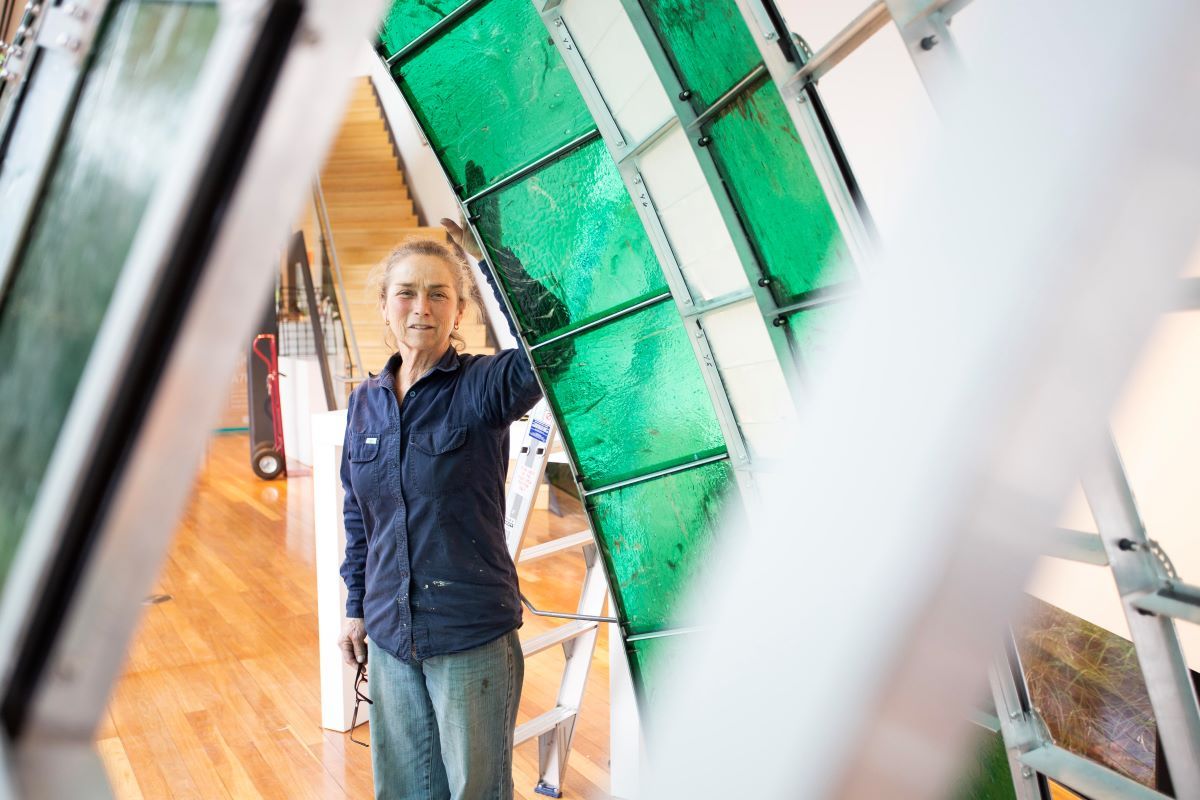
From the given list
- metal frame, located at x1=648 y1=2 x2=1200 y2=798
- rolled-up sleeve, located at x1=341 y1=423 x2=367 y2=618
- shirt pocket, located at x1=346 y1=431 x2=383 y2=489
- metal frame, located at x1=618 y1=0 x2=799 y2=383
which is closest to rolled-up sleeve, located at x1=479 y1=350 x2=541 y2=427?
shirt pocket, located at x1=346 y1=431 x2=383 y2=489

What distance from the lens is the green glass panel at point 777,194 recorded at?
7.35 ft

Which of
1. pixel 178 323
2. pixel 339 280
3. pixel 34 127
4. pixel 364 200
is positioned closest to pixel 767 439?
pixel 34 127

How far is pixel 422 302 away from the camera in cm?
234

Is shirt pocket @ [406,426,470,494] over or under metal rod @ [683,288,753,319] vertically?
under

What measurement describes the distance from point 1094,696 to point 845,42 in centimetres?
158

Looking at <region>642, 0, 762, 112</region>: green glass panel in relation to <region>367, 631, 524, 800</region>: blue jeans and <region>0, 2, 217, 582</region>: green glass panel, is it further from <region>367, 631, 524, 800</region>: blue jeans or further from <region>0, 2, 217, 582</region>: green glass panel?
<region>0, 2, 217, 582</region>: green glass panel

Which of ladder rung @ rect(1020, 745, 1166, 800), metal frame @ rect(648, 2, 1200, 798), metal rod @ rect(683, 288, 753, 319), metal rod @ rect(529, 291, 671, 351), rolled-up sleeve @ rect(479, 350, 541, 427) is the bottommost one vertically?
ladder rung @ rect(1020, 745, 1166, 800)

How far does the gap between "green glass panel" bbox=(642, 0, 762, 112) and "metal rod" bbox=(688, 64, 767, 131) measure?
0.06 ft

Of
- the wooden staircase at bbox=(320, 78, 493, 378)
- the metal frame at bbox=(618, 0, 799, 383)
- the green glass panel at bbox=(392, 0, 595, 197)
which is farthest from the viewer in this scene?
the wooden staircase at bbox=(320, 78, 493, 378)

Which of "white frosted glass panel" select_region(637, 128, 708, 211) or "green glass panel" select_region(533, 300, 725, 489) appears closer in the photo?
"white frosted glass panel" select_region(637, 128, 708, 211)

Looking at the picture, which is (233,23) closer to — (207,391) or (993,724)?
(207,391)

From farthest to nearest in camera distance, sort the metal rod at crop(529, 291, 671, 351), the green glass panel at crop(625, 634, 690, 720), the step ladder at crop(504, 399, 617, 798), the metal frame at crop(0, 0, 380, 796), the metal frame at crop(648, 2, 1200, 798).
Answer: the step ladder at crop(504, 399, 617, 798) < the green glass panel at crop(625, 634, 690, 720) < the metal rod at crop(529, 291, 671, 351) < the metal frame at crop(0, 0, 380, 796) < the metal frame at crop(648, 2, 1200, 798)

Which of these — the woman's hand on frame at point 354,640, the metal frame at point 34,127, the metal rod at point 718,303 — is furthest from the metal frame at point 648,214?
the metal frame at point 34,127

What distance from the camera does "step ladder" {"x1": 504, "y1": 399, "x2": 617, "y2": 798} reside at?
3.50 m
